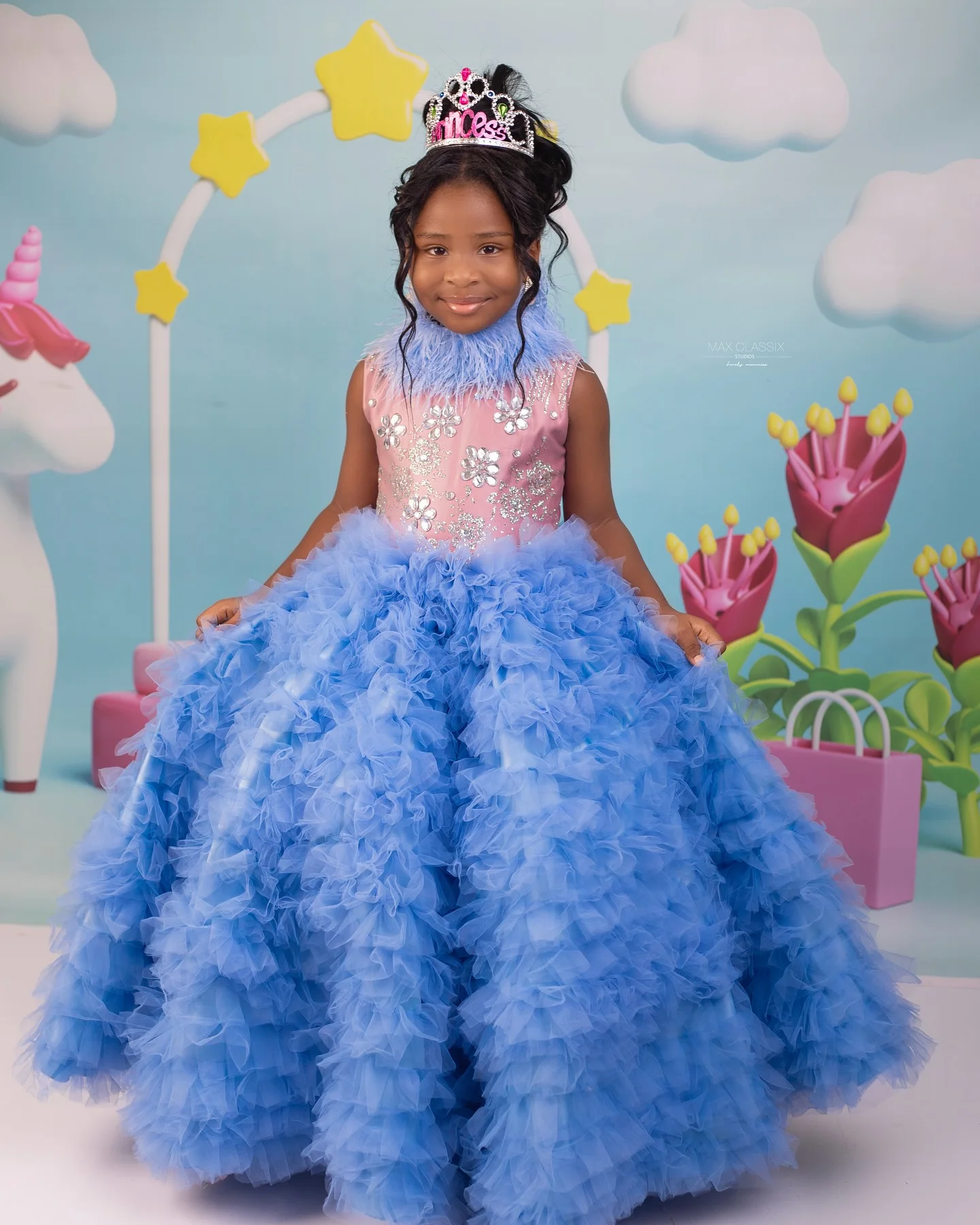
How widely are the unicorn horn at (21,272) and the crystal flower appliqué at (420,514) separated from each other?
2.05 metres

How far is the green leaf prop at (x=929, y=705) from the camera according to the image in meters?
3.61

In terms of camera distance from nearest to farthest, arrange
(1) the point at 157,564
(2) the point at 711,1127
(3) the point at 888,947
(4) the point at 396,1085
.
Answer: (4) the point at 396,1085 → (2) the point at 711,1127 → (3) the point at 888,947 → (1) the point at 157,564

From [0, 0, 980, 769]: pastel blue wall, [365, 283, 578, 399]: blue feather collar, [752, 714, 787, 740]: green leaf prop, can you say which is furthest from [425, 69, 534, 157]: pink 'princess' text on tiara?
[752, 714, 787, 740]: green leaf prop

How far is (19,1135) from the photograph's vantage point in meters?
2.02

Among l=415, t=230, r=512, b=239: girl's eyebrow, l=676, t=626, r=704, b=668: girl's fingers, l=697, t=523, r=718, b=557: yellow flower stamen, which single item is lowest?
l=676, t=626, r=704, b=668: girl's fingers

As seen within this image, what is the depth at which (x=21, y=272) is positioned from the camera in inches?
144

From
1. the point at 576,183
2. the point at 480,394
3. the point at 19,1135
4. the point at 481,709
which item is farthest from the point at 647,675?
Answer: the point at 576,183

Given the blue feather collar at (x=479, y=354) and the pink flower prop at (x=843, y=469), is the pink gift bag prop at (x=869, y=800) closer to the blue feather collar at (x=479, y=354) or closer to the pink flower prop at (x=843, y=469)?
the pink flower prop at (x=843, y=469)

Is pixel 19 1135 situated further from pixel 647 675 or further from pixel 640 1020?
pixel 647 675

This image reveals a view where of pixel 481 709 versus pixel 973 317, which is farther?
pixel 973 317

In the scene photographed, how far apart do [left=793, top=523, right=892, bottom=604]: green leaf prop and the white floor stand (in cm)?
157

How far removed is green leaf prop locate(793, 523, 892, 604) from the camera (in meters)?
3.62

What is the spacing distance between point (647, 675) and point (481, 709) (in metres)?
0.30

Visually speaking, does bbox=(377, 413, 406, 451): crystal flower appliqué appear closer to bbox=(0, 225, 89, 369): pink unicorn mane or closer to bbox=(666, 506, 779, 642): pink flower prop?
bbox=(666, 506, 779, 642): pink flower prop
